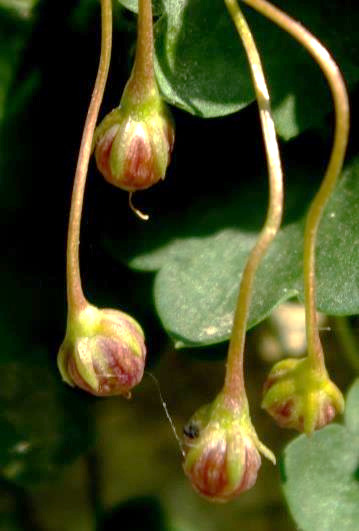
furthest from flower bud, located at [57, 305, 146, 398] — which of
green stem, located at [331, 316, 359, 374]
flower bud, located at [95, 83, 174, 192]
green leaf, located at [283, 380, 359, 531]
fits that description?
green stem, located at [331, 316, 359, 374]

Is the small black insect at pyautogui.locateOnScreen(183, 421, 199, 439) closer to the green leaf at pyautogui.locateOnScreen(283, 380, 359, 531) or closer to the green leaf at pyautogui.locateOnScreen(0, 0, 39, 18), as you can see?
the green leaf at pyautogui.locateOnScreen(283, 380, 359, 531)

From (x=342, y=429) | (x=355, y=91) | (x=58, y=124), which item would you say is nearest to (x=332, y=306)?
(x=342, y=429)

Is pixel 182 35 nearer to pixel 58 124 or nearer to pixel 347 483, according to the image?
pixel 58 124

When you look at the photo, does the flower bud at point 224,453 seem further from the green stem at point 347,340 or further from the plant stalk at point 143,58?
the green stem at point 347,340

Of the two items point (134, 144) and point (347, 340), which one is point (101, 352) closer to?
point (134, 144)

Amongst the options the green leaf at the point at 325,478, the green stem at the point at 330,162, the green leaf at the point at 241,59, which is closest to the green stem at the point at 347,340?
the green leaf at the point at 325,478

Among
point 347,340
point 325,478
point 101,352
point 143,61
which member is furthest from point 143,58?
point 347,340

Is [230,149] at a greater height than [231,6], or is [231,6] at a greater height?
[231,6]
